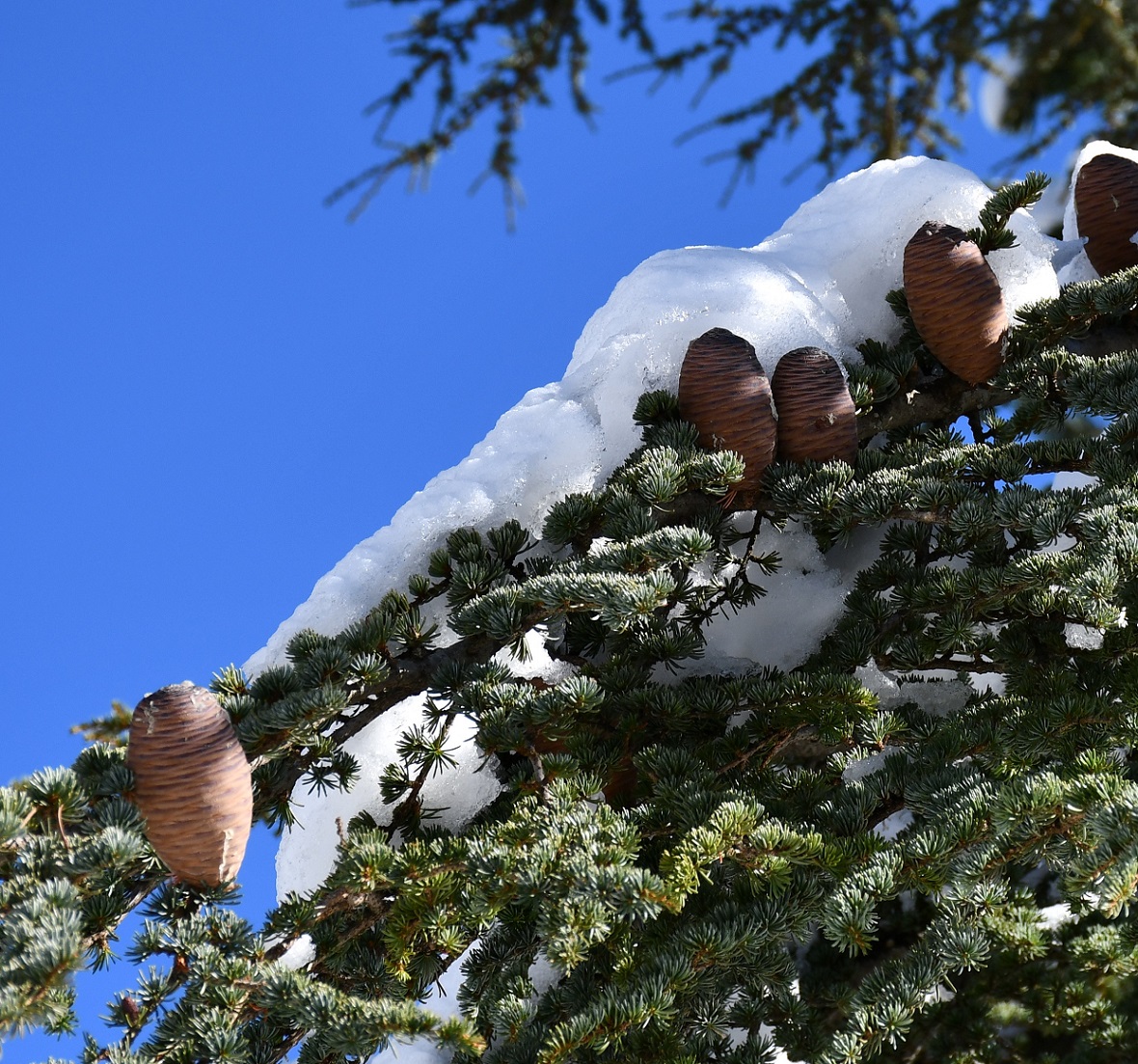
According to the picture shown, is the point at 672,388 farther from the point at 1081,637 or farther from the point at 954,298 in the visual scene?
the point at 1081,637

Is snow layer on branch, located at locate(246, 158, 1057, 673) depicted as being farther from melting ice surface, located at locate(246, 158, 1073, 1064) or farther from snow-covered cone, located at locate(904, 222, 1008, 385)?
Answer: snow-covered cone, located at locate(904, 222, 1008, 385)

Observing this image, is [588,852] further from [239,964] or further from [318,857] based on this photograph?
[318,857]

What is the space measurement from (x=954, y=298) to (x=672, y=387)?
47cm

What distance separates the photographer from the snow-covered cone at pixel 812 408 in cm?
153

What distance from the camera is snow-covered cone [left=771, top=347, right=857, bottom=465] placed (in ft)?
5.02

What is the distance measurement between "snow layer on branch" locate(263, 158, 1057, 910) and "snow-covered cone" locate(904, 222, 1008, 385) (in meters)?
0.16

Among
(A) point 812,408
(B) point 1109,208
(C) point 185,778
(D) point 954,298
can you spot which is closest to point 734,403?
(A) point 812,408

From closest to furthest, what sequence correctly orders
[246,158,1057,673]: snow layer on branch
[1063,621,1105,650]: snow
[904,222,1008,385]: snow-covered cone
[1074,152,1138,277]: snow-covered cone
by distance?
[246,158,1057,673]: snow layer on branch → [1063,621,1105,650]: snow → [904,222,1008,385]: snow-covered cone → [1074,152,1138,277]: snow-covered cone

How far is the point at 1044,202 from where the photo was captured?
9.43 ft

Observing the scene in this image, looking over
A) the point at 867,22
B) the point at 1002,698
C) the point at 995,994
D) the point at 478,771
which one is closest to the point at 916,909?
the point at 995,994

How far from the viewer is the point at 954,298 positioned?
5.48ft

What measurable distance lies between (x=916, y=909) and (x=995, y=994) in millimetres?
171

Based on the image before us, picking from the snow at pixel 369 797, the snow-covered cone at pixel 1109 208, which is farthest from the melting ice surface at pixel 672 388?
the snow-covered cone at pixel 1109 208

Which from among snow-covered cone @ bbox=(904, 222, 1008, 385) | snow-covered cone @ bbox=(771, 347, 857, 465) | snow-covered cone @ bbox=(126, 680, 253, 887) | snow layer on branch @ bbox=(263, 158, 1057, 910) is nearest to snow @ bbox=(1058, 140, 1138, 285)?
snow layer on branch @ bbox=(263, 158, 1057, 910)
